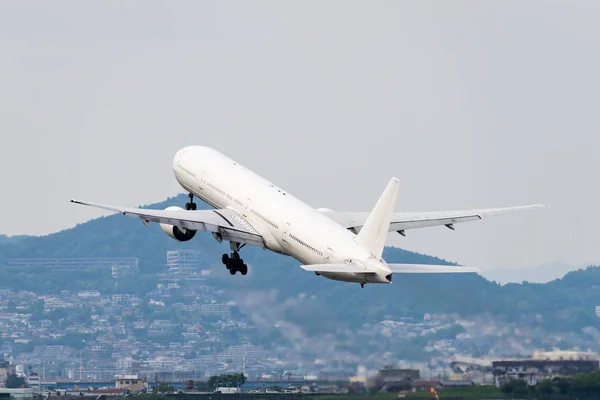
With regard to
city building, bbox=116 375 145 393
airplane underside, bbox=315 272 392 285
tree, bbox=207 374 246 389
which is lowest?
tree, bbox=207 374 246 389

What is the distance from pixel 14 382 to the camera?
102938 millimetres

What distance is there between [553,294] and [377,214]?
1206 inches

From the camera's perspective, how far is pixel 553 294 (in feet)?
362

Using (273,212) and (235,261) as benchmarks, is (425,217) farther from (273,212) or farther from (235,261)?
(235,261)

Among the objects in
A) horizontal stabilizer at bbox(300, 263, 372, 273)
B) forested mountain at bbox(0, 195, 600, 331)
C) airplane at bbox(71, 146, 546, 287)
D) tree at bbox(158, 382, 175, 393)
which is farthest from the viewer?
forested mountain at bbox(0, 195, 600, 331)

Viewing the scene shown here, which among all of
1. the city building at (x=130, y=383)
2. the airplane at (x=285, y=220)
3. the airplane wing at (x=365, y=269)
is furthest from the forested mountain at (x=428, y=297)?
the airplane wing at (x=365, y=269)

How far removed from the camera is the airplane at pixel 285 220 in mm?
82125

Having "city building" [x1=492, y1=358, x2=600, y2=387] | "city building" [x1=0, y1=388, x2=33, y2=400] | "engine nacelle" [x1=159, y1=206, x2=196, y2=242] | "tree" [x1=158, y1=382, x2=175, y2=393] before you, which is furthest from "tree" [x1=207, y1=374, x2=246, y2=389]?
"city building" [x1=492, y1=358, x2=600, y2=387]

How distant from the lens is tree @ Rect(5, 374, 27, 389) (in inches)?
4019

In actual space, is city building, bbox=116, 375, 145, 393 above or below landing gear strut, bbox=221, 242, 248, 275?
below

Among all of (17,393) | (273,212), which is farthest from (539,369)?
(17,393)

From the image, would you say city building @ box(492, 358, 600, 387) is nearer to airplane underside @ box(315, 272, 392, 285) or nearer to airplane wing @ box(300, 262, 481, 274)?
airplane wing @ box(300, 262, 481, 274)

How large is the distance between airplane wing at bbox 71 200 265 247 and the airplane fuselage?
470 millimetres

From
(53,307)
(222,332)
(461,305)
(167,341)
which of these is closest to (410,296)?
(461,305)
